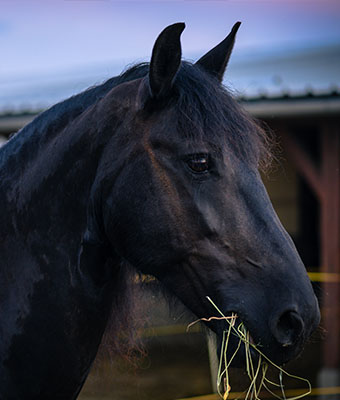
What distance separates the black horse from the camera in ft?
4.96

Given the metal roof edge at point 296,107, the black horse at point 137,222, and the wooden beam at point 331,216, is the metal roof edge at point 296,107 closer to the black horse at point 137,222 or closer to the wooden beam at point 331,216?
the wooden beam at point 331,216

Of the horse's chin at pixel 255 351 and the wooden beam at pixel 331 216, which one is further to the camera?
the wooden beam at pixel 331 216

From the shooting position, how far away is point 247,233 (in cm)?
152

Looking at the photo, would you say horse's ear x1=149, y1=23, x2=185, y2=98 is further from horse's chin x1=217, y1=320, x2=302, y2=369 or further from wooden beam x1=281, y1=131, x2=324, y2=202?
wooden beam x1=281, y1=131, x2=324, y2=202

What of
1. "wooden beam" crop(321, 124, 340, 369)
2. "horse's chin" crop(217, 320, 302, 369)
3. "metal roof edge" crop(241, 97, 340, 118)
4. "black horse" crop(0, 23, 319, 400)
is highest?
"black horse" crop(0, 23, 319, 400)

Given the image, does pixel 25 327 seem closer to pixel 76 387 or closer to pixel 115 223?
pixel 76 387

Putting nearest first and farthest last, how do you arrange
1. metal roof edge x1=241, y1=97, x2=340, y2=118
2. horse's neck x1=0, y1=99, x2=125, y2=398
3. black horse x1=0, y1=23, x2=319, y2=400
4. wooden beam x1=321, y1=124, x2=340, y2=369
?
1. black horse x1=0, y1=23, x2=319, y2=400
2. horse's neck x1=0, y1=99, x2=125, y2=398
3. metal roof edge x1=241, y1=97, x2=340, y2=118
4. wooden beam x1=321, y1=124, x2=340, y2=369

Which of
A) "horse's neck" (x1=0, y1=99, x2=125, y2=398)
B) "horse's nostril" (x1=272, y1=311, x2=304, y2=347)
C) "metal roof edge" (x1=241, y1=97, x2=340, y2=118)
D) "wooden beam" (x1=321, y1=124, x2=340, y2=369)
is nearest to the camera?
"horse's nostril" (x1=272, y1=311, x2=304, y2=347)

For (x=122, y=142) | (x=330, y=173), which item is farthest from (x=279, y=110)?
(x=122, y=142)

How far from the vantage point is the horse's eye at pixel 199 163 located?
1.57 metres

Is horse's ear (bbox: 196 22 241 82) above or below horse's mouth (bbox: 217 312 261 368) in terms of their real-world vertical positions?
above

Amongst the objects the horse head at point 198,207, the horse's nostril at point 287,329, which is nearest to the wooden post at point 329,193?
the horse head at point 198,207

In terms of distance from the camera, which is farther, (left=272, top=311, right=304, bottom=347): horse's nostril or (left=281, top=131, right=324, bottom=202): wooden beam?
(left=281, top=131, right=324, bottom=202): wooden beam

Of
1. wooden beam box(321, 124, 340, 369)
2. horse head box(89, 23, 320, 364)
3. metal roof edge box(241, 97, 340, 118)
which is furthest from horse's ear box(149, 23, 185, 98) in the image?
wooden beam box(321, 124, 340, 369)
